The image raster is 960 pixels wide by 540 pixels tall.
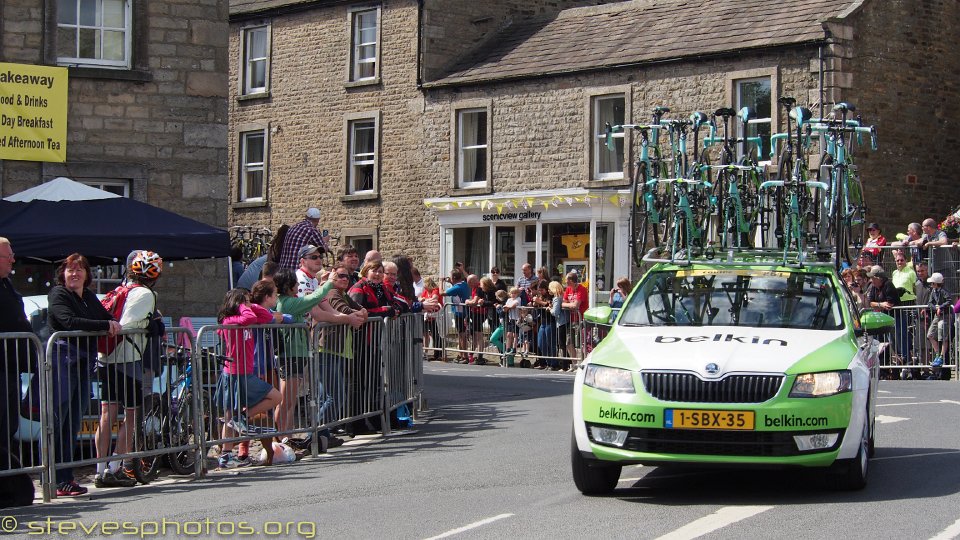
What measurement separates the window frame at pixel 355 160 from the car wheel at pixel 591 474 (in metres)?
28.4

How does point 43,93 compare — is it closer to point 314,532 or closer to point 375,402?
point 375,402

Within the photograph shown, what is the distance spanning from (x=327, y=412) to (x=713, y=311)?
432cm

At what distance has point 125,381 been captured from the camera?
11273 millimetres

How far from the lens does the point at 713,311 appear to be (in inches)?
421

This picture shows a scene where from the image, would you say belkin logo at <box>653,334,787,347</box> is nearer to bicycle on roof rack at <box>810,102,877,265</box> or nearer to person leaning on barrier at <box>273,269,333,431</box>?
bicycle on roof rack at <box>810,102,877,265</box>

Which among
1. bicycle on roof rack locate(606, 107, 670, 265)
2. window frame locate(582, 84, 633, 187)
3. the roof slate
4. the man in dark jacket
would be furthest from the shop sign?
the man in dark jacket

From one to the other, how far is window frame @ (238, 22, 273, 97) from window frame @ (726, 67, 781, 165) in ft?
49.2

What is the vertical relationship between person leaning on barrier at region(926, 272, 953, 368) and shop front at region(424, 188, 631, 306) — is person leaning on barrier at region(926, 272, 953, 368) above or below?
below

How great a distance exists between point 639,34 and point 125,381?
24210 millimetres

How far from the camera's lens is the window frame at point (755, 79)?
97.6 ft

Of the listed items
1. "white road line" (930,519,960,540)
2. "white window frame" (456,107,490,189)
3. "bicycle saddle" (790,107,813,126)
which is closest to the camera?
"white road line" (930,519,960,540)

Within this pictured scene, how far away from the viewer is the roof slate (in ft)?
99.5

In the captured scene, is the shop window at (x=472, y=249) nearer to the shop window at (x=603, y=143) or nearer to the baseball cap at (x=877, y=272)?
the shop window at (x=603, y=143)

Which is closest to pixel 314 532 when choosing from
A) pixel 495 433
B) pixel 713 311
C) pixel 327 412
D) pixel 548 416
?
pixel 713 311
